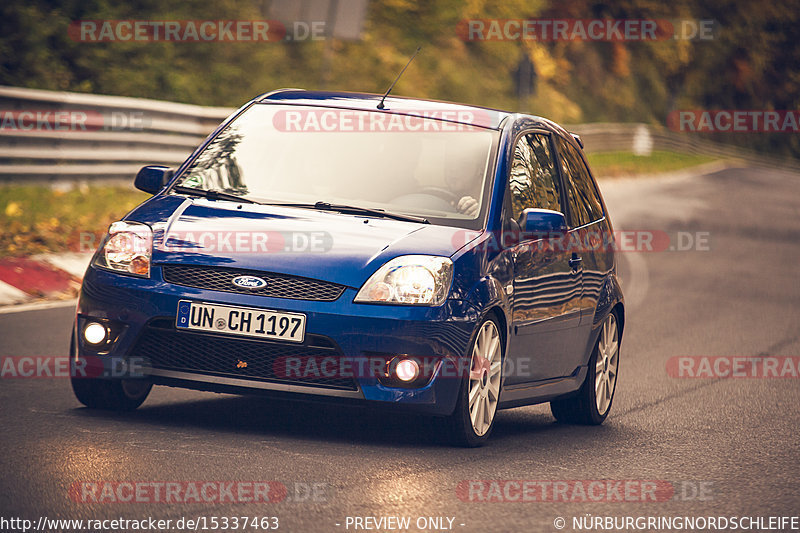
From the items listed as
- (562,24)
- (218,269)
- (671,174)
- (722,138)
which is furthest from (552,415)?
(722,138)

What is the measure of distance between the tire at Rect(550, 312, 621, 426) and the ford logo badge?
2.62 metres

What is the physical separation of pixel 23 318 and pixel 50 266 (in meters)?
2.26

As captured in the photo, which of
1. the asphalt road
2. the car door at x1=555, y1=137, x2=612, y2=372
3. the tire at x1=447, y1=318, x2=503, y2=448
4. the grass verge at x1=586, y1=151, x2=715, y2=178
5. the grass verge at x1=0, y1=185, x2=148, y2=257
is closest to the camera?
the asphalt road

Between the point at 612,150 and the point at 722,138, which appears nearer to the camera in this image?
the point at 612,150

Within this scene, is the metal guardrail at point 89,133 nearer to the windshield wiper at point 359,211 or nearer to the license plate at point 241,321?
the windshield wiper at point 359,211

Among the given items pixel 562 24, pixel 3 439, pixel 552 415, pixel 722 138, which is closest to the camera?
pixel 3 439

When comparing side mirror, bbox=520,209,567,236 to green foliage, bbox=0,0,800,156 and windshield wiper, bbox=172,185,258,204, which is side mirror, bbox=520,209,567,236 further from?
green foliage, bbox=0,0,800,156

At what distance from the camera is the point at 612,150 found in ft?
169

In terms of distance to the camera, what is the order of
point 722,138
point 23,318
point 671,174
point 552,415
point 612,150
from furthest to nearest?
1. point 722,138
2. point 612,150
3. point 671,174
4. point 23,318
5. point 552,415

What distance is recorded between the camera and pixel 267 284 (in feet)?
21.2

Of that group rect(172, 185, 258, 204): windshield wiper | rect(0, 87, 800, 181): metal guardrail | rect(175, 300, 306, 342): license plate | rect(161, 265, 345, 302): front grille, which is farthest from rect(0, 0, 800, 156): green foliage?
rect(175, 300, 306, 342): license plate

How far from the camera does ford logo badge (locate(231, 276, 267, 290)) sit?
644 centimetres

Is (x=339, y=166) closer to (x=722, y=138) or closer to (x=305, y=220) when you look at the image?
(x=305, y=220)

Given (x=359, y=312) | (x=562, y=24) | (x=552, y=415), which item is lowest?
(x=552, y=415)
